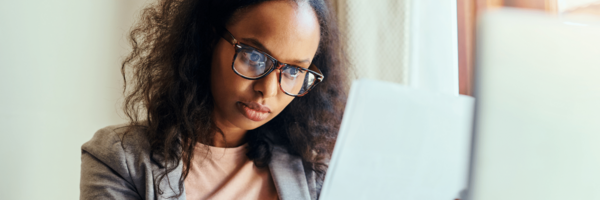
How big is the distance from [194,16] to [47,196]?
79 centimetres

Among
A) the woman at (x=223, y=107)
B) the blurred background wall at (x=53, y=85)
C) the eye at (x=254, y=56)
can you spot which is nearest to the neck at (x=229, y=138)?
the woman at (x=223, y=107)

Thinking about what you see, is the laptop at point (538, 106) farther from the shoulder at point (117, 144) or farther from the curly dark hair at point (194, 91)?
the shoulder at point (117, 144)

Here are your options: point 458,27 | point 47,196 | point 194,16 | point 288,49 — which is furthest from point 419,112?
point 47,196

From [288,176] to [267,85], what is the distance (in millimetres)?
239

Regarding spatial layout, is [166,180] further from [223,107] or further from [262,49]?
[262,49]

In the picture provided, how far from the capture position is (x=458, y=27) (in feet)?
4.42

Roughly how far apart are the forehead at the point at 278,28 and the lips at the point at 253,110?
101 millimetres

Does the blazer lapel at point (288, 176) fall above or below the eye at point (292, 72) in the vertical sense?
below

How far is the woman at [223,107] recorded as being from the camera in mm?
785

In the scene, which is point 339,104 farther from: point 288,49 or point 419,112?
point 419,112

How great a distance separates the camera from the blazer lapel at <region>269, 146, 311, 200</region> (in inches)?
35.2

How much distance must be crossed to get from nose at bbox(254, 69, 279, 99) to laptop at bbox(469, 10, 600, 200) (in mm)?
506

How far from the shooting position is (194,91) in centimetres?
86

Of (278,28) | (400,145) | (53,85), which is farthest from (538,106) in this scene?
(53,85)
